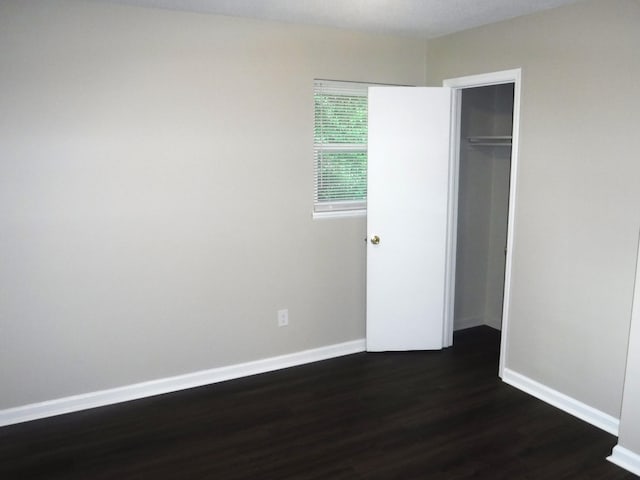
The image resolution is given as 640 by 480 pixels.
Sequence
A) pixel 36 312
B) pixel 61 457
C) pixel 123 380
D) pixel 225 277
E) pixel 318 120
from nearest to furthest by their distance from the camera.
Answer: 1. pixel 61 457
2. pixel 36 312
3. pixel 123 380
4. pixel 225 277
5. pixel 318 120

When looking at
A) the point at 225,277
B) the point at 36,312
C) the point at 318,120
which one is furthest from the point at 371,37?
the point at 36,312

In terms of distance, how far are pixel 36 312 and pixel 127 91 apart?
57.1 inches

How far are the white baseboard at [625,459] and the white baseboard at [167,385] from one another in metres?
1.93

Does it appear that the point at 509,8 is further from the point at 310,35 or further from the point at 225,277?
the point at 225,277

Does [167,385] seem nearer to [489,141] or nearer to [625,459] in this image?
[625,459]

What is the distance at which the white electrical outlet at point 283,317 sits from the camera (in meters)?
3.86

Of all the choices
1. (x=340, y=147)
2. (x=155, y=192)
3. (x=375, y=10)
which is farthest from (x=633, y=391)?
(x=155, y=192)

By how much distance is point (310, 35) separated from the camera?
366cm

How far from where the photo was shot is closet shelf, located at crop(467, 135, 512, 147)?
429 centimetres

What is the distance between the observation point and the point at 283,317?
3869mm

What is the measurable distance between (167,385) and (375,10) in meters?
2.81

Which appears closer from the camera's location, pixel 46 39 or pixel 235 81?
pixel 46 39

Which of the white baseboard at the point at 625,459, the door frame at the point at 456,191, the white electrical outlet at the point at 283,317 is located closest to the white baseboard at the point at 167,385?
the white electrical outlet at the point at 283,317

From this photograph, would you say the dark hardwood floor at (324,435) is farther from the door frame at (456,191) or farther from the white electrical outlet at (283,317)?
the door frame at (456,191)
